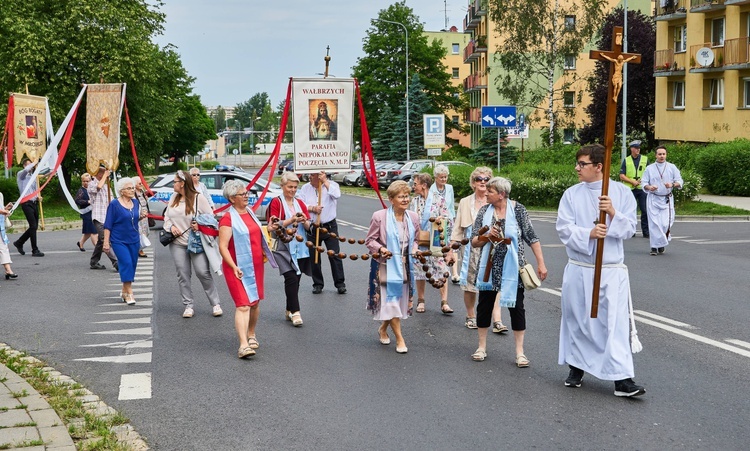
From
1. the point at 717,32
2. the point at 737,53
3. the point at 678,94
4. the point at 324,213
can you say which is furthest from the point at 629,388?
the point at 678,94

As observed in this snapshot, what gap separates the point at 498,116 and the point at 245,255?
Result: 73.6 ft

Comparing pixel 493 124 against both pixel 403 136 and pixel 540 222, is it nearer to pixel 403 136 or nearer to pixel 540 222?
pixel 540 222

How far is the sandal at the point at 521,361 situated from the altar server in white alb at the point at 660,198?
9332 mm

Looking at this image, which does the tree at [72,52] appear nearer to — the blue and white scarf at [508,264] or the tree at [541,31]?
the tree at [541,31]

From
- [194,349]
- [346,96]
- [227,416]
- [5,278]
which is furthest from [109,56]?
[227,416]

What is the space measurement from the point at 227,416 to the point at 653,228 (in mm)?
11787

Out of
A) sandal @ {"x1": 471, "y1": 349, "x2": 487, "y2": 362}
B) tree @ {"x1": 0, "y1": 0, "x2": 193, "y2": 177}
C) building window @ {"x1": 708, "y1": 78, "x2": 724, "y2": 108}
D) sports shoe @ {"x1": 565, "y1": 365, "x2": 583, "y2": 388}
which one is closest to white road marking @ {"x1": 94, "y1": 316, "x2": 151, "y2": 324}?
sandal @ {"x1": 471, "y1": 349, "x2": 487, "y2": 362}

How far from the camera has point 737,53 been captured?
42.3m

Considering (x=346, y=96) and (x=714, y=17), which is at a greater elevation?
(x=714, y=17)

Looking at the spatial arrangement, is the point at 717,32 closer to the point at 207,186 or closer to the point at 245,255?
the point at 207,186

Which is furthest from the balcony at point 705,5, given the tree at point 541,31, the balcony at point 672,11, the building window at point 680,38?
the tree at point 541,31

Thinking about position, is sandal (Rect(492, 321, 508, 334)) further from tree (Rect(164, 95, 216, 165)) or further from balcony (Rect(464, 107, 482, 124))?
tree (Rect(164, 95, 216, 165))

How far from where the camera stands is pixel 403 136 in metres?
68.6

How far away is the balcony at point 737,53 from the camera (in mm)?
41688
